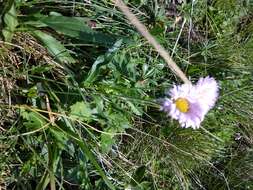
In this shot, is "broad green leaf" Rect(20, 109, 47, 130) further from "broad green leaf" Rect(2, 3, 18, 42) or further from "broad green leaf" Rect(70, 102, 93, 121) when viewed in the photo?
"broad green leaf" Rect(2, 3, 18, 42)

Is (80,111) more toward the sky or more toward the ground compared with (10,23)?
more toward the ground

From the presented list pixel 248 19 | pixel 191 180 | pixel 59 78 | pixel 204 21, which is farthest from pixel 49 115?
pixel 248 19

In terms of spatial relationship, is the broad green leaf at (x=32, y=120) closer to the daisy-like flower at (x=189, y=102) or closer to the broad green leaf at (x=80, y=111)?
the broad green leaf at (x=80, y=111)

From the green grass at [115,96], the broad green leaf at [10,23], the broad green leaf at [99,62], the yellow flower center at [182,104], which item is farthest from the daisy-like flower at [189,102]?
the broad green leaf at [10,23]

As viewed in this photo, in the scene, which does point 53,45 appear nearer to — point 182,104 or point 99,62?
point 99,62

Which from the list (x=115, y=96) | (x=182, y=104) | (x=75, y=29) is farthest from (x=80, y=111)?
(x=182, y=104)

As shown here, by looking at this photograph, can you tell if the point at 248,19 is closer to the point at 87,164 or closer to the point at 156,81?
the point at 156,81
